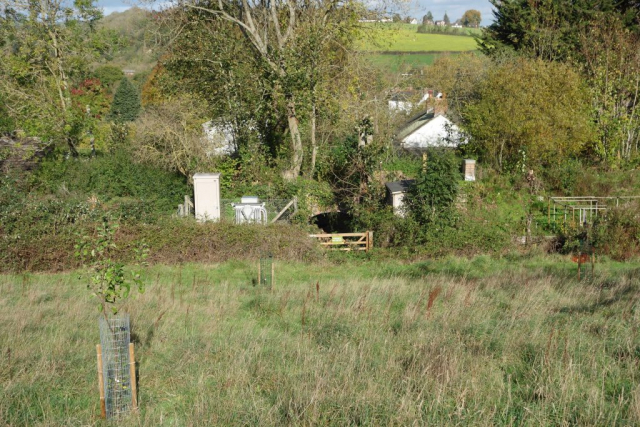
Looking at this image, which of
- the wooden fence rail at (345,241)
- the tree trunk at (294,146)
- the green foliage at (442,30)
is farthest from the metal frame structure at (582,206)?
the green foliage at (442,30)

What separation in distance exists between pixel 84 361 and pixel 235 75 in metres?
18.5

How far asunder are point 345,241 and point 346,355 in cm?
1101

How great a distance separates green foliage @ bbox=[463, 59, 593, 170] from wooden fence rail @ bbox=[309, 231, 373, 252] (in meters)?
8.50

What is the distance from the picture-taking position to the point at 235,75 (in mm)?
24016

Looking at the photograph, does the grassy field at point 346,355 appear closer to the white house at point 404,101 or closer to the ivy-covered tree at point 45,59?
the ivy-covered tree at point 45,59

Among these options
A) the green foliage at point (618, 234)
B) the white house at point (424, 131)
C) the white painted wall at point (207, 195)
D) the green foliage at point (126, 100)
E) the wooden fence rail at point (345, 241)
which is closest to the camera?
the green foliage at point (618, 234)

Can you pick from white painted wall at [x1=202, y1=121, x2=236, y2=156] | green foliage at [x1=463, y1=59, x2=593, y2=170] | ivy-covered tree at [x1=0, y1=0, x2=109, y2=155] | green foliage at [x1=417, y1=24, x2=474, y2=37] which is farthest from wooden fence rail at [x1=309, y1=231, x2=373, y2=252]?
green foliage at [x1=417, y1=24, x2=474, y2=37]

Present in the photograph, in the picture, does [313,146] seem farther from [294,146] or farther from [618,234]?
[618,234]

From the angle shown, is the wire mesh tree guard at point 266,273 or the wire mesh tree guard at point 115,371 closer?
the wire mesh tree guard at point 115,371

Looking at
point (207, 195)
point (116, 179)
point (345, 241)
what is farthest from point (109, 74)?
point (345, 241)

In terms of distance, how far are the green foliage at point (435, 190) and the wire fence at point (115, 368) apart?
13013 mm

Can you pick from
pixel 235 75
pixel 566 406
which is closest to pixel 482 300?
pixel 566 406

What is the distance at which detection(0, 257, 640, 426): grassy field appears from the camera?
558cm

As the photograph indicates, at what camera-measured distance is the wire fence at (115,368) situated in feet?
19.4
